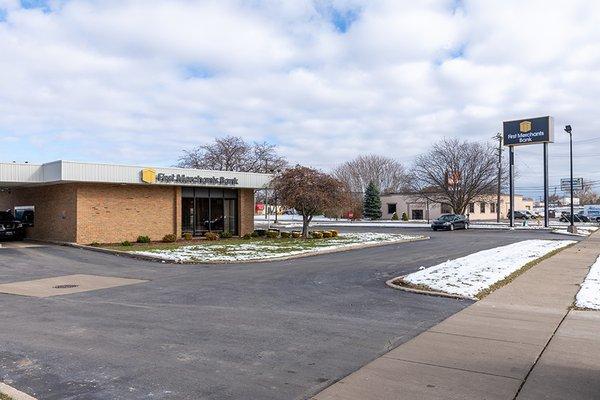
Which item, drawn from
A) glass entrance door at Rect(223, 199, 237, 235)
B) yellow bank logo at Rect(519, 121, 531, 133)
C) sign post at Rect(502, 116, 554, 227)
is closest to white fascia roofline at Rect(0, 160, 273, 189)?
glass entrance door at Rect(223, 199, 237, 235)

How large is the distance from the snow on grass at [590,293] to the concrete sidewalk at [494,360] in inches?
13.3

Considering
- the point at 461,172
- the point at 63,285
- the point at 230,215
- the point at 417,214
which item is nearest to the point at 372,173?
the point at 417,214

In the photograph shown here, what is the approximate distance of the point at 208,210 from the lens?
30.8 metres

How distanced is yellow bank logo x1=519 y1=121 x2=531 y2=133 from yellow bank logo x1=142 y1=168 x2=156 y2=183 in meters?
39.7

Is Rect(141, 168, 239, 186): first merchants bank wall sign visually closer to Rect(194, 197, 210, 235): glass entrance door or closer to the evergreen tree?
Rect(194, 197, 210, 235): glass entrance door

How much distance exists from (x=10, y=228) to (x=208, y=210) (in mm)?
10247

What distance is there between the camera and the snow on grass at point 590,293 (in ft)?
31.3

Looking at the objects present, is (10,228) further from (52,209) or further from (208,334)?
(208,334)


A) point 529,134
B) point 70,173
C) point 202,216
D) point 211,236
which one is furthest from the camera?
point 529,134

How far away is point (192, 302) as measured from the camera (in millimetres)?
10320

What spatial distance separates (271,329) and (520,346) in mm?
3451

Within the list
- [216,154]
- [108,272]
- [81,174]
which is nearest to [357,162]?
[216,154]

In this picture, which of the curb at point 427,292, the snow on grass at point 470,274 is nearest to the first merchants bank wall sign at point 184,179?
the snow on grass at point 470,274

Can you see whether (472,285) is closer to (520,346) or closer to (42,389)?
(520,346)
